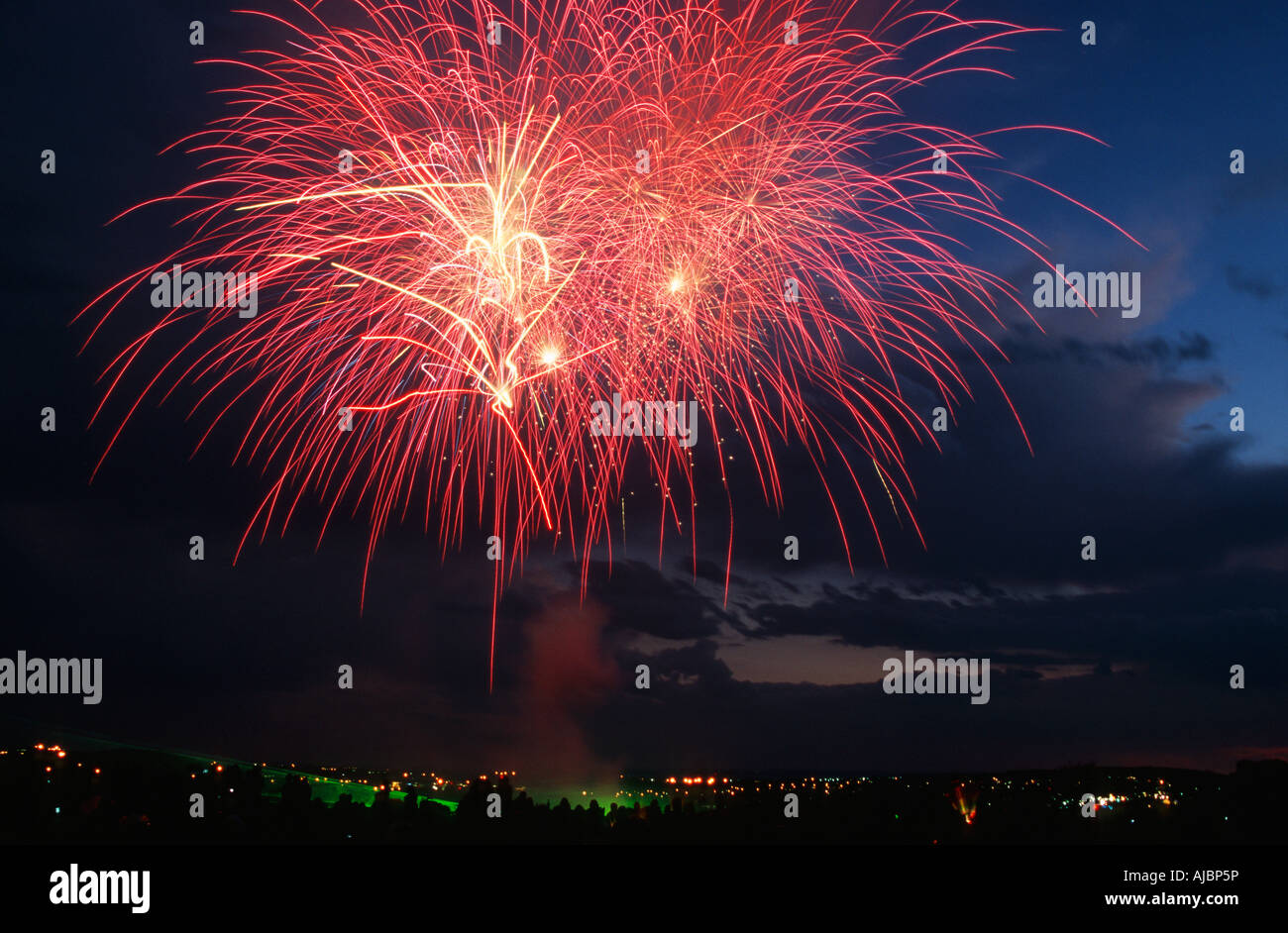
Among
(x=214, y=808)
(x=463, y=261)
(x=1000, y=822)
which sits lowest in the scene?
(x=1000, y=822)

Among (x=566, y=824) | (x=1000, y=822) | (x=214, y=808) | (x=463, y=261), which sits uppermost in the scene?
(x=463, y=261)
